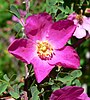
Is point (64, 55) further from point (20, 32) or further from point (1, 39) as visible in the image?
point (1, 39)

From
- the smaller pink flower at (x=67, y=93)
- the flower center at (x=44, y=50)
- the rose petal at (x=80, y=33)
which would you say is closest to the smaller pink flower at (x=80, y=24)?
the rose petal at (x=80, y=33)

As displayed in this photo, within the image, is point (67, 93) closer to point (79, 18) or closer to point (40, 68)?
point (40, 68)

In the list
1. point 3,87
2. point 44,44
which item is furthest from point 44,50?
point 3,87

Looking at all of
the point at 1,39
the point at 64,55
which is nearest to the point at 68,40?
the point at 64,55

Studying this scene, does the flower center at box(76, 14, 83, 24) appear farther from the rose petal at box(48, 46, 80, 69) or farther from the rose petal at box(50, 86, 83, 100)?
the rose petal at box(50, 86, 83, 100)

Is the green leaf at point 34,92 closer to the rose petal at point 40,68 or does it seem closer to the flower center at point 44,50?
the rose petal at point 40,68

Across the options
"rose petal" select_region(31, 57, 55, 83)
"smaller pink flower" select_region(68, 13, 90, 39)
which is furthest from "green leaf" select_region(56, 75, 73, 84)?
"smaller pink flower" select_region(68, 13, 90, 39)
